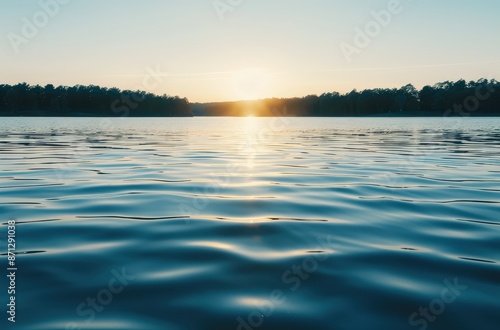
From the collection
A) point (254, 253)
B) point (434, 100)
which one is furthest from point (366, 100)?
point (254, 253)

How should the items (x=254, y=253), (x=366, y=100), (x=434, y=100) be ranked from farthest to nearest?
(x=366, y=100)
(x=434, y=100)
(x=254, y=253)

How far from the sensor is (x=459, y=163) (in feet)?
51.8

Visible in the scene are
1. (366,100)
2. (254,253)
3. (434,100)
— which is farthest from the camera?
(366,100)

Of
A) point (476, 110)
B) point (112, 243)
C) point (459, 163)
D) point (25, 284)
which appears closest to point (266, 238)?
point (112, 243)

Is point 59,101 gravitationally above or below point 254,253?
above

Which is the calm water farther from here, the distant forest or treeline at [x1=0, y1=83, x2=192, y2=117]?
treeline at [x1=0, y1=83, x2=192, y2=117]

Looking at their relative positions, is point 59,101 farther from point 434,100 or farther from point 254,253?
point 254,253

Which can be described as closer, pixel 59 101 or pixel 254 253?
pixel 254 253

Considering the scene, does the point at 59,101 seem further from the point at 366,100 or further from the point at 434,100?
the point at 434,100

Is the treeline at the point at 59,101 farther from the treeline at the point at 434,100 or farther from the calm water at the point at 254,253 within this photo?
the calm water at the point at 254,253

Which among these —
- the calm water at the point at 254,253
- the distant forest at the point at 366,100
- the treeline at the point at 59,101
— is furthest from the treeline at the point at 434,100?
the calm water at the point at 254,253

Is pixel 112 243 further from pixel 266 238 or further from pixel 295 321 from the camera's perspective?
pixel 295 321

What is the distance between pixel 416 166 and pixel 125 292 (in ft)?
42.6

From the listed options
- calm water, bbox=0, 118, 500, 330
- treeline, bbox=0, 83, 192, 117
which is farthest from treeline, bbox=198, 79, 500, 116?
calm water, bbox=0, 118, 500, 330
